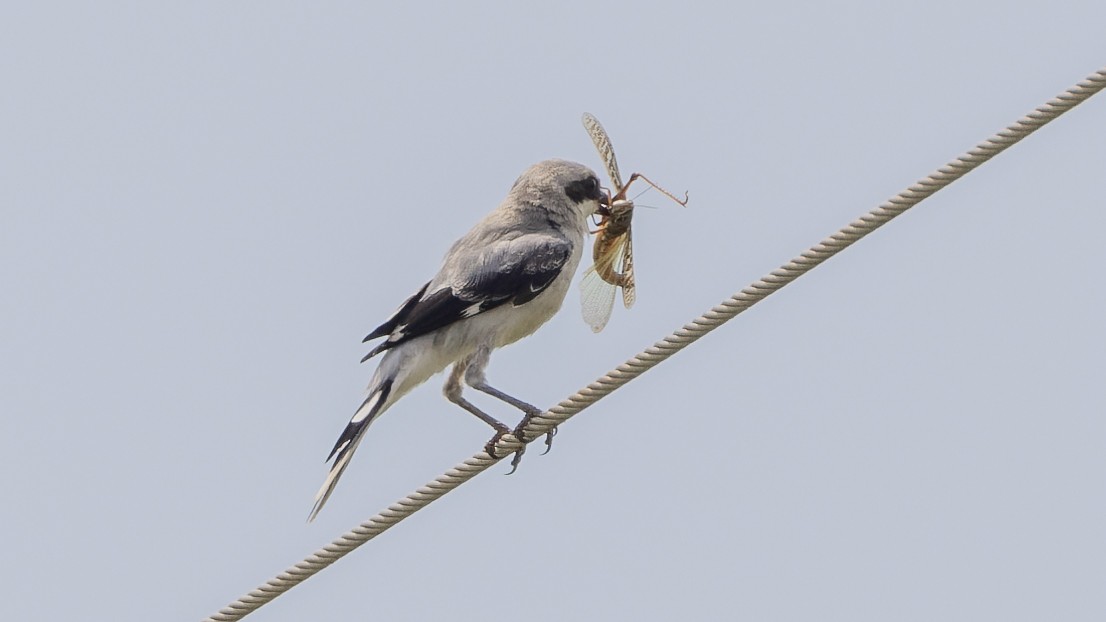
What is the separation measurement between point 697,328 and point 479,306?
2.23m

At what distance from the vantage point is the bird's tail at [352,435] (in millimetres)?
8781

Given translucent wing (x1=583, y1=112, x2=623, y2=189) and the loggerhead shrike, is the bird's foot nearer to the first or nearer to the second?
the loggerhead shrike

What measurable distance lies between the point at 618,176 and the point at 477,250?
0.94 meters

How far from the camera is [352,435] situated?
902 centimetres

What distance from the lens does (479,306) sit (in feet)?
31.0

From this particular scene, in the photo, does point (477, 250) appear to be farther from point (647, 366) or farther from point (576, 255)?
point (647, 366)

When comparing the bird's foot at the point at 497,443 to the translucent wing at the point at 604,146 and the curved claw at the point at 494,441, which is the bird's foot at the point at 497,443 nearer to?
the curved claw at the point at 494,441

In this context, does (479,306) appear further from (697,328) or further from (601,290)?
(697,328)

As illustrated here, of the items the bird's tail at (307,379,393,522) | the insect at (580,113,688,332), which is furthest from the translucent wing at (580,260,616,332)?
the bird's tail at (307,379,393,522)

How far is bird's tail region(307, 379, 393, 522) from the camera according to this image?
878cm

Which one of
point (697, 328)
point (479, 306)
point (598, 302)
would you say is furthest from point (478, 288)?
point (697, 328)

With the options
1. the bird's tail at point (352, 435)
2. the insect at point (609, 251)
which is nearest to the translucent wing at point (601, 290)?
the insect at point (609, 251)

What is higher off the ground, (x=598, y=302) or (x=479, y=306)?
(x=479, y=306)

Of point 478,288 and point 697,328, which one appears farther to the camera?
point 478,288
